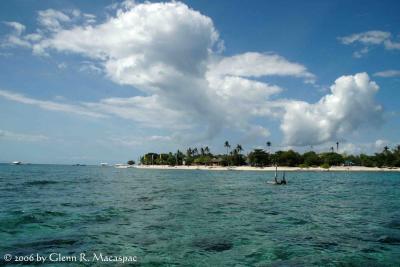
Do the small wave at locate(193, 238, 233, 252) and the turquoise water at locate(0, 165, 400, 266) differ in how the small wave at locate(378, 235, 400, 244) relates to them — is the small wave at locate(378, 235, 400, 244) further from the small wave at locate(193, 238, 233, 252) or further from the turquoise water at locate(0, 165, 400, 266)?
the small wave at locate(193, 238, 233, 252)

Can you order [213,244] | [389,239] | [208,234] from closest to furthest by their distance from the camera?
[213,244] < [389,239] < [208,234]

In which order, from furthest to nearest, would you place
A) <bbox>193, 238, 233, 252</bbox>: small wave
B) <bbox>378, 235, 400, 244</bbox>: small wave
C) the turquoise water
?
<bbox>378, 235, 400, 244</bbox>: small wave < <bbox>193, 238, 233, 252</bbox>: small wave < the turquoise water

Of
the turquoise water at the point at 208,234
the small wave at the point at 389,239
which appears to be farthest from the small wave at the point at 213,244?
the small wave at the point at 389,239

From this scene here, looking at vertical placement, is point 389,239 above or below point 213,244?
below

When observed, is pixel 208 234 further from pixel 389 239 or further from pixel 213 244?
pixel 389 239

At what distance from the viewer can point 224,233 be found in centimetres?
2483

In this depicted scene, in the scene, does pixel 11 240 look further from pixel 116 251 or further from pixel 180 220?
pixel 180 220

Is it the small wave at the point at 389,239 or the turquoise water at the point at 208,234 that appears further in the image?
the small wave at the point at 389,239

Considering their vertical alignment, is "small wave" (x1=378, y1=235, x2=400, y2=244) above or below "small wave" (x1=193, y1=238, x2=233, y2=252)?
below

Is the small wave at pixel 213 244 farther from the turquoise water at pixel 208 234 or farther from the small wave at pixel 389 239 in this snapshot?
the small wave at pixel 389 239

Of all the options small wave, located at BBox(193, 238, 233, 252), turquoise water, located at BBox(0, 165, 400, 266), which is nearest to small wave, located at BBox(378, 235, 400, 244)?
turquoise water, located at BBox(0, 165, 400, 266)

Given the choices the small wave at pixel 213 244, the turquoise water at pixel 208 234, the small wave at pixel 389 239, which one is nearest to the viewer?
the turquoise water at pixel 208 234

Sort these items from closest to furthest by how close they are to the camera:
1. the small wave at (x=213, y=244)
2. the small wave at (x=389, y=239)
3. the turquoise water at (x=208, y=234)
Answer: the turquoise water at (x=208, y=234)
the small wave at (x=213, y=244)
the small wave at (x=389, y=239)

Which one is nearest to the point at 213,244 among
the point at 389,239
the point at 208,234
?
the point at 208,234
